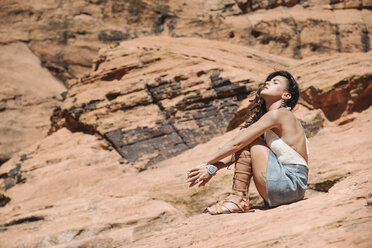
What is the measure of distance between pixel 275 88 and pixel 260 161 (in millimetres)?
795

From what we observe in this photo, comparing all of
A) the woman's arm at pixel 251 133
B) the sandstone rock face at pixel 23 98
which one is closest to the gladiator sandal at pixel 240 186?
the woman's arm at pixel 251 133

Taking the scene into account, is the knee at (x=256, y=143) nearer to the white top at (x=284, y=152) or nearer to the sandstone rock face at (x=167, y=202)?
the white top at (x=284, y=152)

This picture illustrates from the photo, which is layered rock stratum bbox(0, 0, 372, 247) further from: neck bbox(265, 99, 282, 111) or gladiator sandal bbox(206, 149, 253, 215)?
neck bbox(265, 99, 282, 111)

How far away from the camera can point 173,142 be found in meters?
7.93

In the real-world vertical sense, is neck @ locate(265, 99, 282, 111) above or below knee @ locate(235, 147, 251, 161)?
above

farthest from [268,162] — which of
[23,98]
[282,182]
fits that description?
[23,98]

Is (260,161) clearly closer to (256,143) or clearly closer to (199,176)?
(256,143)

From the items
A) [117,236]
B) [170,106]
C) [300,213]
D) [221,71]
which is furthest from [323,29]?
[300,213]

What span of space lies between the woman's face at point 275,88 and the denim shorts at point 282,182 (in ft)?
2.04

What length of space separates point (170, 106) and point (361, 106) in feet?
13.9

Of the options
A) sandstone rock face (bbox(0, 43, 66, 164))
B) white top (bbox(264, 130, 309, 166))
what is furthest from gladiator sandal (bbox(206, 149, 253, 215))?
sandstone rock face (bbox(0, 43, 66, 164))

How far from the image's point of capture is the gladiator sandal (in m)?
3.09

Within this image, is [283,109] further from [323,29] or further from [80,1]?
[80,1]

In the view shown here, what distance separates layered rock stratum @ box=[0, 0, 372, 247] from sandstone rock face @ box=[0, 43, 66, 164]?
0.06 m
